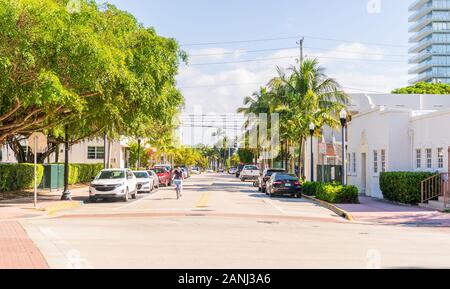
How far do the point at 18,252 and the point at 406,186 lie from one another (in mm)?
19286

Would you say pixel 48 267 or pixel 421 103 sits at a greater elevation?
pixel 421 103

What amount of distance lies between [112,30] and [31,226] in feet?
34.5

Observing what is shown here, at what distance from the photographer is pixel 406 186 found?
87.6 feet

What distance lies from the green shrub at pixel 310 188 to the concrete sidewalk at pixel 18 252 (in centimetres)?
2107

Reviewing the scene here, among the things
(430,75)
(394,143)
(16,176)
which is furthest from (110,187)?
(430,75)

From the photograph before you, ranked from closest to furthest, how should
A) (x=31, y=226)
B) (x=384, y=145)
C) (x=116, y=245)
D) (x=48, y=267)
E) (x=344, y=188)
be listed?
(x=48, y=267) < (x=116, y=245) < (x=31, y=226) < (x=344, y=188) < (x=384, y=145)

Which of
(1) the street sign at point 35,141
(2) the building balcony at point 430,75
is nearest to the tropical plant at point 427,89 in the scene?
(1) the street sign at point 35,141

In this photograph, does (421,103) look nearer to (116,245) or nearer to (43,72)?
(43,72)

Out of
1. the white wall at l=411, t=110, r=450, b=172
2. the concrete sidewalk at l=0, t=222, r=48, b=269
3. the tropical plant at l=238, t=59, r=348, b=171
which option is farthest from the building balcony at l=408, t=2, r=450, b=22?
the concrete sidewalk at l=0, t=222, r=48, b=269

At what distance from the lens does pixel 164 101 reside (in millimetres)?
28812

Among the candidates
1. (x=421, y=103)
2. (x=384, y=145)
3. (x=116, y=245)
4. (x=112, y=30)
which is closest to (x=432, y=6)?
(x=421, y=103)

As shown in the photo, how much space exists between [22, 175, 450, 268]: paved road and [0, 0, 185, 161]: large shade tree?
488cm

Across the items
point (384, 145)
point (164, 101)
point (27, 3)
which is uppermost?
point (27, 3)

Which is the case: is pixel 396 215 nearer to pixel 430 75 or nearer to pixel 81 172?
pixel 81 172
